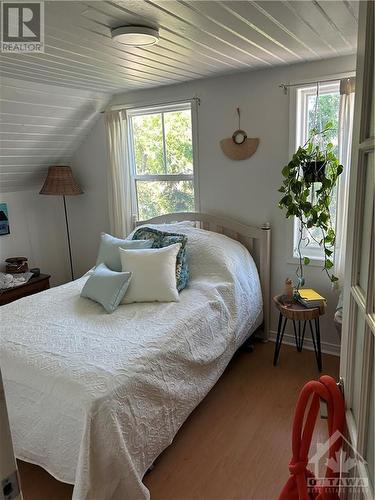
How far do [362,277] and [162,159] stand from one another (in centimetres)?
281


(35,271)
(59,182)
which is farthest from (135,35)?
(35,271)

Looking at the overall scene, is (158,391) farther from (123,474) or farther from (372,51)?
(372,51)

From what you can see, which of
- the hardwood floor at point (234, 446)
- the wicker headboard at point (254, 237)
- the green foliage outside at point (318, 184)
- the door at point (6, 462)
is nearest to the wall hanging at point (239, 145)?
the green foliage outside at point (318, 184)

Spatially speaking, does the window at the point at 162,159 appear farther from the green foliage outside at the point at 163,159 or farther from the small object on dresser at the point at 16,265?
the small object on dresser at the point at 16,265

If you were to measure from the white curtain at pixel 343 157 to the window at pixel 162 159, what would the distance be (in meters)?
1.26

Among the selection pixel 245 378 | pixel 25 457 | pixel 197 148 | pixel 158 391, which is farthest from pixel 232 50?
pixel 25 457

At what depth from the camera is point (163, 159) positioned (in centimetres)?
349

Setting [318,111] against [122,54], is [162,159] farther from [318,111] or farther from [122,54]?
[318,111]

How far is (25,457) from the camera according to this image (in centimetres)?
168

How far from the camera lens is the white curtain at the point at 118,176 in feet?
11.5

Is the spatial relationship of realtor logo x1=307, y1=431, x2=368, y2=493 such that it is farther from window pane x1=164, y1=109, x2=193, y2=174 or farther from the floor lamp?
the floor lamp

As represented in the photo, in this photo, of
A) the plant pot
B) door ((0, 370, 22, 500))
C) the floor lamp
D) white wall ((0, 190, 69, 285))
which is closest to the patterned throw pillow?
the plant pot

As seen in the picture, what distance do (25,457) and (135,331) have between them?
75 cm

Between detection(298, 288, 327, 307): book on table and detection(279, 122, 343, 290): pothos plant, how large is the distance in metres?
0.17
